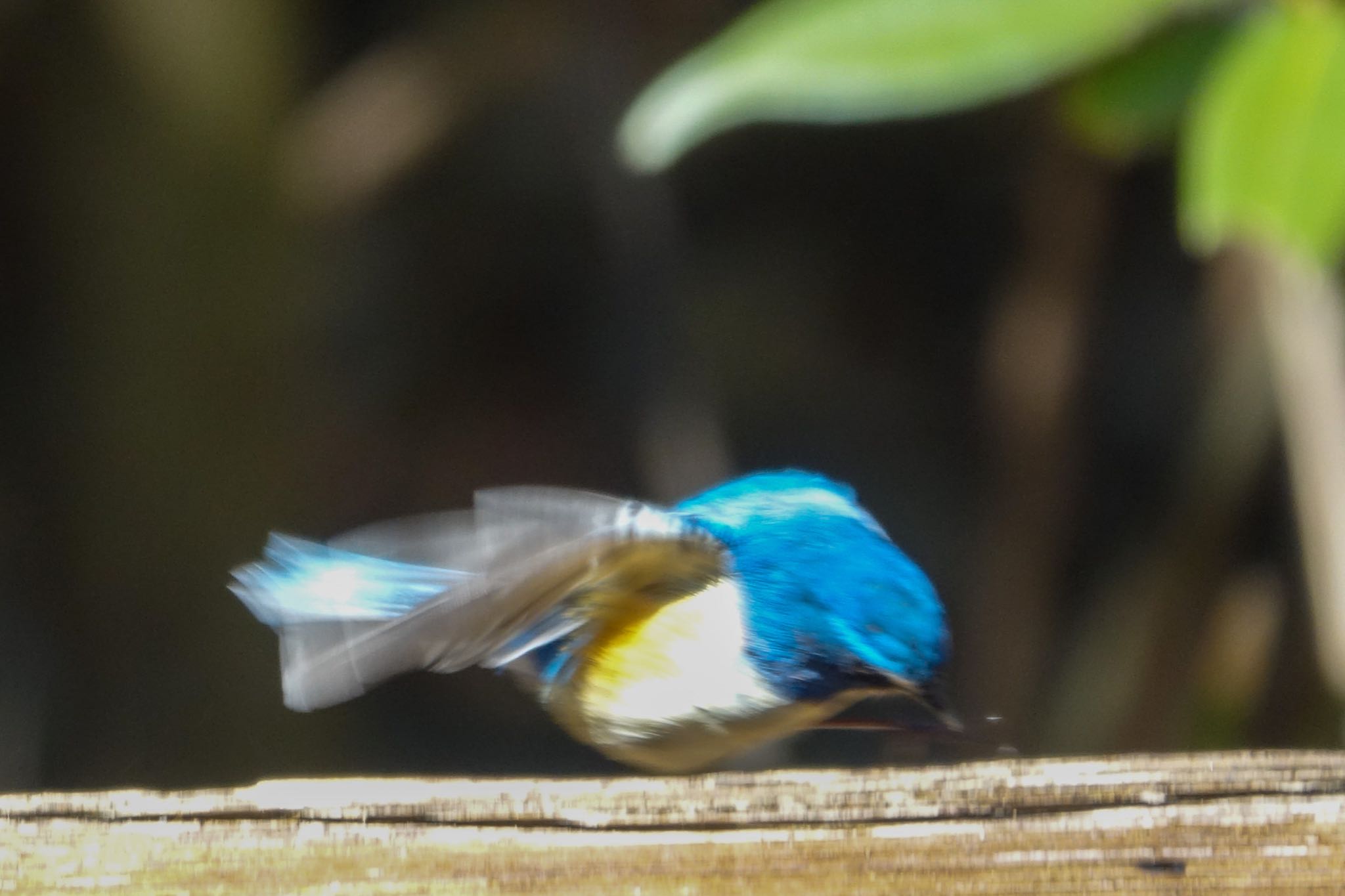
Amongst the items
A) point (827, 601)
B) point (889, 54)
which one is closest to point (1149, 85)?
point (889, 54)

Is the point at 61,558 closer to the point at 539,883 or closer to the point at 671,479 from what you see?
the point at 671,479

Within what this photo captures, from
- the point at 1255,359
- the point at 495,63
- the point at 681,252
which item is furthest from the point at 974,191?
the point at 495,63

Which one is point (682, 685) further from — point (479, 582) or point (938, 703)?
point (479, 582)

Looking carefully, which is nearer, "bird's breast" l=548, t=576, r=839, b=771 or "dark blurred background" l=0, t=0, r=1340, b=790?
"bird's breast" l=548, t=576, r=839, b=771

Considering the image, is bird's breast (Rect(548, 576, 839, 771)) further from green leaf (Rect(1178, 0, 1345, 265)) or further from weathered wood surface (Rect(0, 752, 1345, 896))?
green leaf (Rect(1178, 0, 1345, 265))

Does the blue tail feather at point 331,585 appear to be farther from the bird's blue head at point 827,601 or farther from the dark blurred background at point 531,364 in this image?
the dark blurred background at point 531,364

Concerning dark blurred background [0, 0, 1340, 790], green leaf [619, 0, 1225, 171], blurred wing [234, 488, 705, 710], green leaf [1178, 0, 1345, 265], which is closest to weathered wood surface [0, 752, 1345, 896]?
blurred wing [234, 488, 705, 710]
